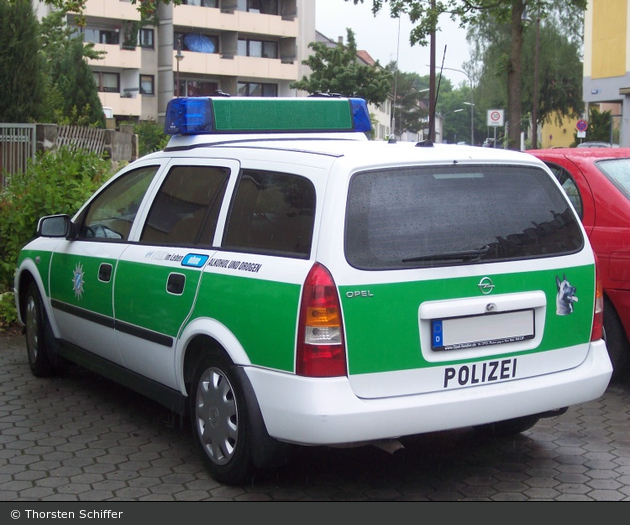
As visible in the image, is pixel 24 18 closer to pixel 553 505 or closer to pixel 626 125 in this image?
pixel 553 505

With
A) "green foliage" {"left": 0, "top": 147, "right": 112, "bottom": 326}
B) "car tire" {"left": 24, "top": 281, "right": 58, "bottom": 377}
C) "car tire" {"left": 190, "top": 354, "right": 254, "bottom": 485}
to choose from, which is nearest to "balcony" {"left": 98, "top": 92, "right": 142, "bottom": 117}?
"green foliage" {"left": 0, "top": 147, "right": 112, "bottom": 326}

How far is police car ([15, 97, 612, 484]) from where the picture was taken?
4301 millimetres

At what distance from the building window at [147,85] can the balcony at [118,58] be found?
2.19 m

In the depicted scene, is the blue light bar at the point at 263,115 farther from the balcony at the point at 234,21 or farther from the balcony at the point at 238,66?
the balcony at the point at 238,66

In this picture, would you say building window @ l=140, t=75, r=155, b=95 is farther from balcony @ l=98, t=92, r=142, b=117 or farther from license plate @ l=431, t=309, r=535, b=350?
license plate @ l=431, t=309, r=535, b=350

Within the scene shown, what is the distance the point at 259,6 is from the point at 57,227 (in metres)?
60.5

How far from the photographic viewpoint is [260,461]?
A: 15.0 ft

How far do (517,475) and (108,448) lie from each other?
89.5 inches

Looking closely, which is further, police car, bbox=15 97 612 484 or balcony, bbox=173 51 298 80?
balcony, bbox=173 51 298 80

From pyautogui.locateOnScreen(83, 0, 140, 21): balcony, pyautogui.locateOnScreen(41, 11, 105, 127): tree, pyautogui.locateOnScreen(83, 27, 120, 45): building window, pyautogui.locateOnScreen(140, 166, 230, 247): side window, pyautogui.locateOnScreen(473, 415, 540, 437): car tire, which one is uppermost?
pyautogui.locateOnScreen(83, 0, 140, 21): balcony

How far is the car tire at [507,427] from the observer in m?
5.53

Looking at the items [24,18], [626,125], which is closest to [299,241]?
[24,18]

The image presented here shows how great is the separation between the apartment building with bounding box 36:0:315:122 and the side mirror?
49.7 meters

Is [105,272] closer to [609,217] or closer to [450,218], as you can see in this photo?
[450,218]
